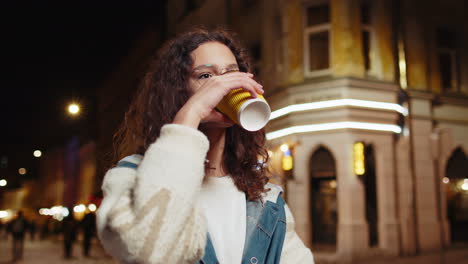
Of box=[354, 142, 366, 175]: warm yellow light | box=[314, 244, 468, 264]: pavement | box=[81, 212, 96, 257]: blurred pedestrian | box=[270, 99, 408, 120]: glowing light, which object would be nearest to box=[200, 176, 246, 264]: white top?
box=[314, 244, 468, 264]: pavement

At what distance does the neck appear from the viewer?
4.66ft

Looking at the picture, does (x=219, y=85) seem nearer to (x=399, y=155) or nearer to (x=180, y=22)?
(x=399, y=155)

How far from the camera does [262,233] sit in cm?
134

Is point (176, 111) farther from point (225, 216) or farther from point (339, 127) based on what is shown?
point (339, 127)

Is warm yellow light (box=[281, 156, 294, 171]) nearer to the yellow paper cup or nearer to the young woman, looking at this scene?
the young woman

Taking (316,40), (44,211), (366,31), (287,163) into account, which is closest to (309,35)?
(316,40)

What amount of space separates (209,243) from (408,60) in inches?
529

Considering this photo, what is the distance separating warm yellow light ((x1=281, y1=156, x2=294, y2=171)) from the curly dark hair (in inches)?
412

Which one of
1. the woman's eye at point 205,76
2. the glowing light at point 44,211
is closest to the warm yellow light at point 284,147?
the woman's eye at point 205,76

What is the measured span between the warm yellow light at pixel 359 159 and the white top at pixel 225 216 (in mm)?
10264

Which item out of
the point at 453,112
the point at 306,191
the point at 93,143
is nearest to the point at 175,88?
the point at 306,191

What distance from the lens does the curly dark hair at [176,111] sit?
4.80ft

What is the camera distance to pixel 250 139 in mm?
1719

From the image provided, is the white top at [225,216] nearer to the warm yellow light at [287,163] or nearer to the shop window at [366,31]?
the warm yellow light at [287,163]
